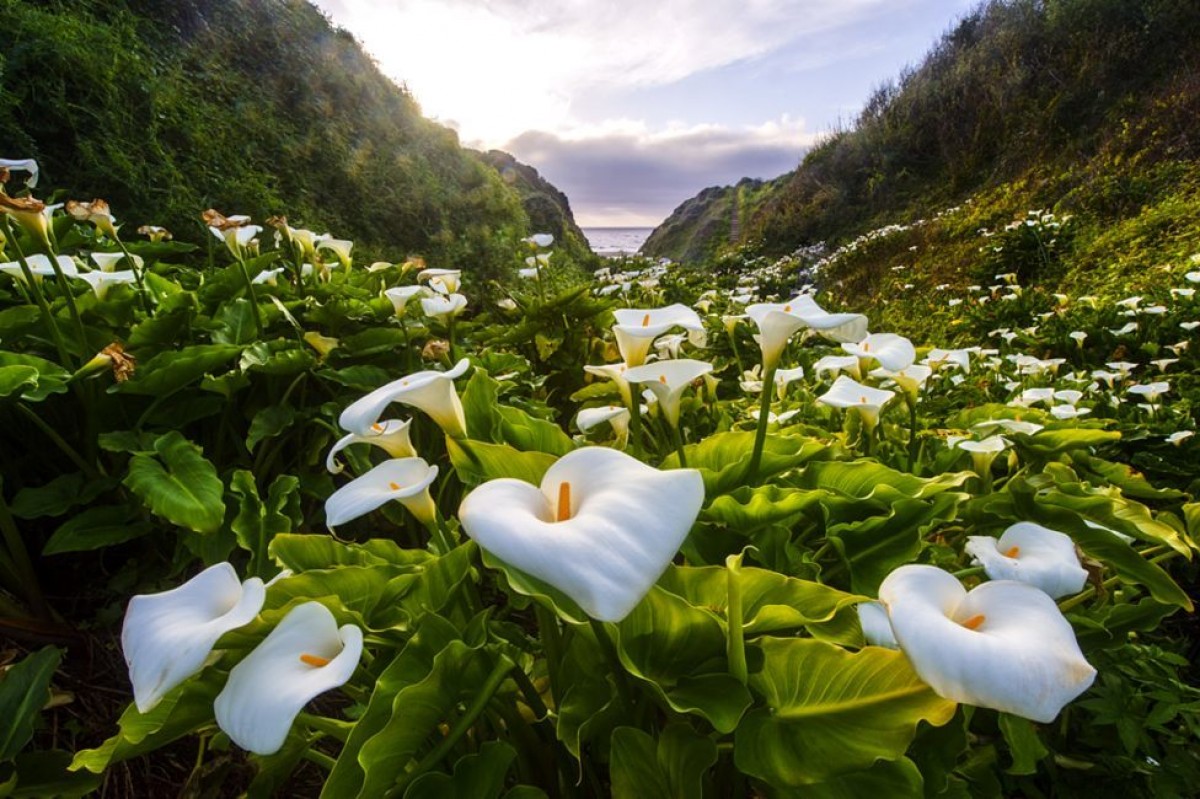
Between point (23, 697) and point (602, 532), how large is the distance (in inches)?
51.5

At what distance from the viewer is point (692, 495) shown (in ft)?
2.16

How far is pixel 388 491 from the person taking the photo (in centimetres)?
96

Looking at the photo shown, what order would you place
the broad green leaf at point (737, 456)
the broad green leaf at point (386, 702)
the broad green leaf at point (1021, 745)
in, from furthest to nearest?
the broad green leaf at point (737, 456) → the broad green leaf at point (1021, 745) → the broad green leaf at point (386, 702)

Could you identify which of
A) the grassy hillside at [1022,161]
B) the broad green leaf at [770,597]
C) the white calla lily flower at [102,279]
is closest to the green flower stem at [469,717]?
the broad green leaf at [770,597]

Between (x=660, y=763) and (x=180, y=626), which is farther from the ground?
(x=180, y=626)

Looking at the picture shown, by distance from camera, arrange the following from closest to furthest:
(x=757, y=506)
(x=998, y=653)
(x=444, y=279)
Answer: (x=998, y=653) → (x=757, y=506) → (x=444, y=279)

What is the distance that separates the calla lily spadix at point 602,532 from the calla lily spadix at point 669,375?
40 cm

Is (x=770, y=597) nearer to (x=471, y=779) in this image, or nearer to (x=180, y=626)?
(x=471, y=779)

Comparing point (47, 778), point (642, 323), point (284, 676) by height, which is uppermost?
point (642, 323)

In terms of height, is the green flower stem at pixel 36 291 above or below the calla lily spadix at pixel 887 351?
above

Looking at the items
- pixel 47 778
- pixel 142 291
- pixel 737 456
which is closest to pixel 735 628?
pixel 737 456

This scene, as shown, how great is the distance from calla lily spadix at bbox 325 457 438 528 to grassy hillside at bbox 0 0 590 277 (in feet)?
15.9

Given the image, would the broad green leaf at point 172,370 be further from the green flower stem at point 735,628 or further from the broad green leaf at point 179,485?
the green flower stem at point 735,628

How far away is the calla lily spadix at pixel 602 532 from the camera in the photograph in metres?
0.58
